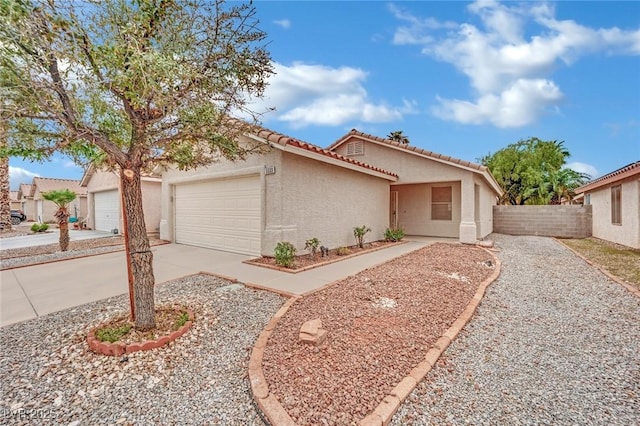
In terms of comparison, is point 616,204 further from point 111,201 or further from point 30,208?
point 30,208

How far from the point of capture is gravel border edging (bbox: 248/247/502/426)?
2.15 metres

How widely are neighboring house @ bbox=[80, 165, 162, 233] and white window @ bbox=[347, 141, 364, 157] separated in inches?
382

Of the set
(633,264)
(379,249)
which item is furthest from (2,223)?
(633,264)

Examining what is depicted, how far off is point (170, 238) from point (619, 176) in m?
17.8

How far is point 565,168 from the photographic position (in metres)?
27.9

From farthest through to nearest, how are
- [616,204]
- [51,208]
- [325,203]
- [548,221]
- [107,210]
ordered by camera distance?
1. [51,208]
2. [107,210]
3. [548,221]
4. [616,204]
5. [325,203]

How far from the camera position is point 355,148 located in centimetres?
1441

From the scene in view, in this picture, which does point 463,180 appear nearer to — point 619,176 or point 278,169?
point 619,176

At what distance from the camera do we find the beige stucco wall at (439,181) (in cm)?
1132

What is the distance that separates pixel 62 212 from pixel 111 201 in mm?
6929

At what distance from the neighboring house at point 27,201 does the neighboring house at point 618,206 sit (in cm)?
4714

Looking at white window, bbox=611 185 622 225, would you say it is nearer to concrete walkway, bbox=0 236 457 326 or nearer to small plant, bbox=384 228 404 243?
small plant, bbox=384 228 404 243

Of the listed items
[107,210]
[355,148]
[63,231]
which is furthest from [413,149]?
[107,210]

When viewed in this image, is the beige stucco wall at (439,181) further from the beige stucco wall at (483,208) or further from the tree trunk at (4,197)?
the tree trunk at (4,197)
